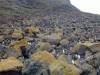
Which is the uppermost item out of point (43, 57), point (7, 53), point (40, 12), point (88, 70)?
point (43, 57)

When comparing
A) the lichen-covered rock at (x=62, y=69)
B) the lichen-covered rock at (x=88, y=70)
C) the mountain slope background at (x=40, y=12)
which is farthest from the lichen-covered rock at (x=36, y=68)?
the mountain slope background at (x=40, y=12)

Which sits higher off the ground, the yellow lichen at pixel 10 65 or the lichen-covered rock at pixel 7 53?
the yellow lichen at pixel 10 65

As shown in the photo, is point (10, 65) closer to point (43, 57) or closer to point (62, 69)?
point (43, 57)

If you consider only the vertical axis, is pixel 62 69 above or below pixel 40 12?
above

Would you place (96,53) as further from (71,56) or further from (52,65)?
(52,65)

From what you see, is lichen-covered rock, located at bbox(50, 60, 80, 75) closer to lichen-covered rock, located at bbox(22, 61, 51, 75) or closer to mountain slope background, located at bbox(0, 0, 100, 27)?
lichen-covered rock, located at bbox(22, 61, 51, 75)

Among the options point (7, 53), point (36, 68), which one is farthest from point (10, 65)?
point (7, 53)

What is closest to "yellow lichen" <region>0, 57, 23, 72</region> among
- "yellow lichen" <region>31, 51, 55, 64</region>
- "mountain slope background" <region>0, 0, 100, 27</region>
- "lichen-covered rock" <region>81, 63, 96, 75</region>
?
"yellow lichen" <region>31, 51, 55, 64</region>

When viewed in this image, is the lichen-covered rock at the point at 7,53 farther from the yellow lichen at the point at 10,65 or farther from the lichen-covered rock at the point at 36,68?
the lichen-covered rock at the point at 36,68

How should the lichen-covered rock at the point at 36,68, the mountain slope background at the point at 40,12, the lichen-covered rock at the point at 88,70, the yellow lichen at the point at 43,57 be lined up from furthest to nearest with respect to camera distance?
the mountain slope background at the point at 40,12 < the yellow lichen at the point at 43,57 < the lichen-covered rock at the point at 88,70 < the lichen-covered rock at the point at 36,68

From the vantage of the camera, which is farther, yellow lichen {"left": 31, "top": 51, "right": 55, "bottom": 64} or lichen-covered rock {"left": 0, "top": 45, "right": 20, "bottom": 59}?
lichen-covered rock {"left": 0, "top": 45, "right": 20, "bottom": 59}

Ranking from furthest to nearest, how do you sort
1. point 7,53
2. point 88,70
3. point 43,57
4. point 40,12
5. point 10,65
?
point 40,12, point 7,53, point 43,57, point 88,70, point 10,65

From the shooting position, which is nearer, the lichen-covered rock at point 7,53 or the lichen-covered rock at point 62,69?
the lichen-covered rock at point 62,69

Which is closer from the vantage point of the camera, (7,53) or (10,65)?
(10,65)
